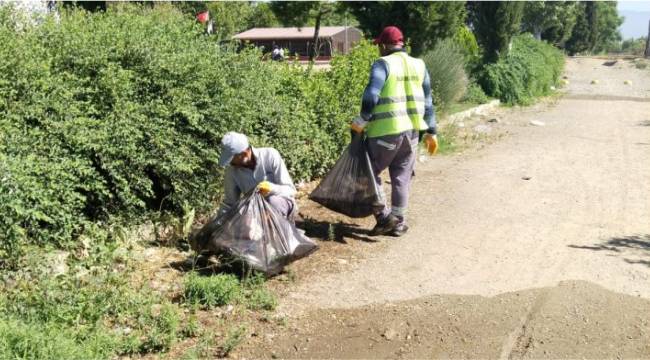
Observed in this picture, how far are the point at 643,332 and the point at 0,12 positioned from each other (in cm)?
550

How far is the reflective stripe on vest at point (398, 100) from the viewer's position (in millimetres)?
5730

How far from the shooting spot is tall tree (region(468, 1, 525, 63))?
59.4ft

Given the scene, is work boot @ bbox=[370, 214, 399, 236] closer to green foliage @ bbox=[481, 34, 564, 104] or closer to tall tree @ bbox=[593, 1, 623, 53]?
green foliage @ bbox=[481, 34, 564, 104]

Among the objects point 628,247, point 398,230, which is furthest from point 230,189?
point 628,247

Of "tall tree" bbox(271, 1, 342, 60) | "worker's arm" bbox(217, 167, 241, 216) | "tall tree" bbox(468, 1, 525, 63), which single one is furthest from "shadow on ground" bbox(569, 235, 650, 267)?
"tall tree" bbox(271, 1, 342, 60)

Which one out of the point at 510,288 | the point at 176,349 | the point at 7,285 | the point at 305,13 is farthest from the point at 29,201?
the point at 305,13

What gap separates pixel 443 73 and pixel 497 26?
6.40 metres

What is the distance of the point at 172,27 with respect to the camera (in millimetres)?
6156

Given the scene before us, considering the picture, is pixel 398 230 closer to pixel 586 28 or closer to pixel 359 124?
pixel 359 124

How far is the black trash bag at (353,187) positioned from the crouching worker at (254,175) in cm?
78

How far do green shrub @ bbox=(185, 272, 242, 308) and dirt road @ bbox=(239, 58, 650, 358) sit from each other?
0.40 meters

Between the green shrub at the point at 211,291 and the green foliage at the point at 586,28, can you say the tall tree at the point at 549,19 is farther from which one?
the green shrub at the point at 211,291

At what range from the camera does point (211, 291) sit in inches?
173

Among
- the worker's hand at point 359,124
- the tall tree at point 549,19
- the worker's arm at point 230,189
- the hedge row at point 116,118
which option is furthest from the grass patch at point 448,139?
the tall tree at point 549,19
